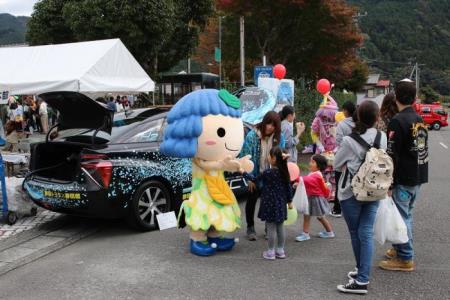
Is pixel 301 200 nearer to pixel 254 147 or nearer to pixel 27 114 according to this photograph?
pixel 254 147

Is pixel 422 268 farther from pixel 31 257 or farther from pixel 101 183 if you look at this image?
pixel 31 257

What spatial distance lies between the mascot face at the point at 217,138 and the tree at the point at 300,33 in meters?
19.0

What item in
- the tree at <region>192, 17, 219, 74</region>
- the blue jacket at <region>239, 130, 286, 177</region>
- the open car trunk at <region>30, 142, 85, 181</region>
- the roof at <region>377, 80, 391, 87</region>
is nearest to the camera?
the blue jacket at <region>239, 130, 286, 177</region>

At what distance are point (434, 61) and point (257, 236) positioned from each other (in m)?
87.0

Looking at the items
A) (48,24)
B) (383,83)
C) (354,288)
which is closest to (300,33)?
(48,24)

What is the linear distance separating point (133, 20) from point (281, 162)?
15252 millimetres

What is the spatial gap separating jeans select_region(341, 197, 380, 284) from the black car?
9.28 ft

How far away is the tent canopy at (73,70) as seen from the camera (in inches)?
383

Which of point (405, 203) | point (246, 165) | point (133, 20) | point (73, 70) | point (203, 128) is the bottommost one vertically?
point (405, 203)

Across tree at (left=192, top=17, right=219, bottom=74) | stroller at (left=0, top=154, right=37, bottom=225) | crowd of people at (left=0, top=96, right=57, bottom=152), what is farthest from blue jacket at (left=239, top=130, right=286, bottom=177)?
tree at (left=192, top=17, right=219, bottom=74)

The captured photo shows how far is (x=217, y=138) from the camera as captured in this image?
5.26 metres

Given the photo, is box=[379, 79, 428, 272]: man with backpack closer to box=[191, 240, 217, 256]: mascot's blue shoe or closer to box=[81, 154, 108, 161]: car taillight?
box=[191, 240, 217, 256]: mascot's blue shoe

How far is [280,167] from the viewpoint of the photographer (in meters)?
5.19

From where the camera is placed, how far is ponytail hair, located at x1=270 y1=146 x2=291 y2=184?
516cm
